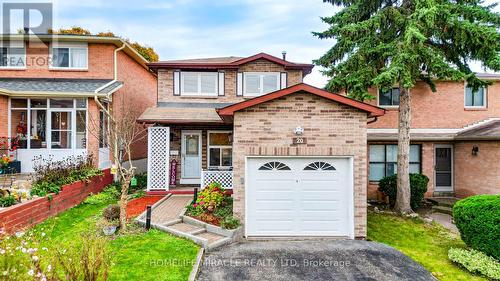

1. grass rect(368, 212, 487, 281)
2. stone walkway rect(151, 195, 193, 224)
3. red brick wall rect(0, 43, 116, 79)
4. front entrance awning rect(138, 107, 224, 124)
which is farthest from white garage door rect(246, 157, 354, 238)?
red brick wall rect(0, 43, 116, 79)

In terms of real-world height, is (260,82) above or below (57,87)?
above

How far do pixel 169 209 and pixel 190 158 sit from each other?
4.23 metres

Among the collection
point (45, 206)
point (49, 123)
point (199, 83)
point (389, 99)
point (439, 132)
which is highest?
point (199, 83)

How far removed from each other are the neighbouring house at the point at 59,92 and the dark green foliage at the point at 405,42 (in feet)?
35.2

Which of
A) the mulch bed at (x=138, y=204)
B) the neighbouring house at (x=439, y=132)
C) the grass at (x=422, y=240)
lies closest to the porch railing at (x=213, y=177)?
the mulch bed at (x=138, y=204)

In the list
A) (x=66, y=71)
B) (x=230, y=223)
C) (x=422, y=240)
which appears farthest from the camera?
(x=66, y=71)

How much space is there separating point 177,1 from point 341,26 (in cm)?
1115

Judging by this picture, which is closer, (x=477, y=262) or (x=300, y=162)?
(x=477, y=262)

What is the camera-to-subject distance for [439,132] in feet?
45.8

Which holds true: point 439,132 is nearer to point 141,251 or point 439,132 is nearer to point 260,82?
point 260,82

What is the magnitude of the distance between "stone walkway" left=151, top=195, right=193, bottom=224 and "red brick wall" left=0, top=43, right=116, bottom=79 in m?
7.92

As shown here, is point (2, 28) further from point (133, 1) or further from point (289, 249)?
point (289, 249)

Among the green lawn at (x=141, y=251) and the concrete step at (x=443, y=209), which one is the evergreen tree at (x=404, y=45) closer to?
the concrete step at (x=443, y=209)

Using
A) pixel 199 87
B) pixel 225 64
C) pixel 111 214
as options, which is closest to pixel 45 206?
pixel 111 214
